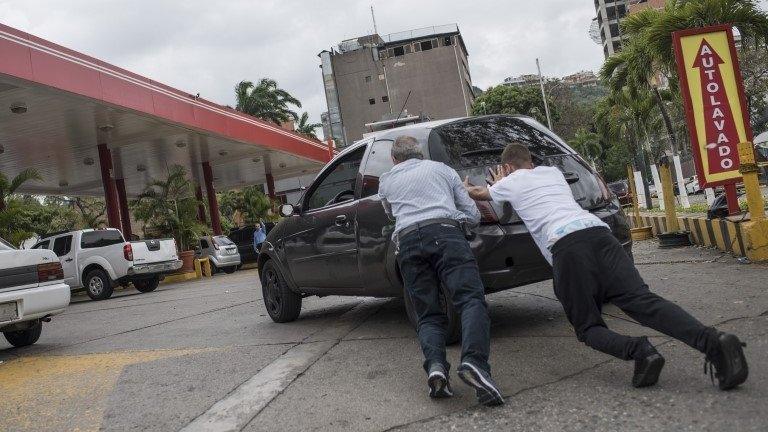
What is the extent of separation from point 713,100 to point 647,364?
22.3 feet

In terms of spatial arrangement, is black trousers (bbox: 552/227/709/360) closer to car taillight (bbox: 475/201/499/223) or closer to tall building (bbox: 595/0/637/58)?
car taillight (bbox: 475/201/499/223)

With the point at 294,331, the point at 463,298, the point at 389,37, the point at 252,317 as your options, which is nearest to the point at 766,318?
the point at 463,298

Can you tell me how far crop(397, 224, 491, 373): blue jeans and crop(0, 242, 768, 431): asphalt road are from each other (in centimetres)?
31

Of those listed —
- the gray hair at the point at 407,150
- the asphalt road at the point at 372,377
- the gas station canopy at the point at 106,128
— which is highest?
the gas station canopy at the point at 106,128

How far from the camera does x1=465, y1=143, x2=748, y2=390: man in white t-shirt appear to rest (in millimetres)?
3246

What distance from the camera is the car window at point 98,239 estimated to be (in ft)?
53.8

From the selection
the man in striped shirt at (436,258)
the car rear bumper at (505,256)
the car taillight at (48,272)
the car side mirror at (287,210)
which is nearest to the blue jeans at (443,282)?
the man in striped shirt at (436,258)

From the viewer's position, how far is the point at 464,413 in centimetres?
346

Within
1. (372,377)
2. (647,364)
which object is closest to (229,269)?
(372,377)

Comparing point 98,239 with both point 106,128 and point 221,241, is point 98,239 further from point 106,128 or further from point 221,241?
point 221,241

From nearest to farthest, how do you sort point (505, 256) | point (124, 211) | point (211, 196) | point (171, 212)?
point (505, 256), point (171, 212), point (124, 211), point (211, 196)

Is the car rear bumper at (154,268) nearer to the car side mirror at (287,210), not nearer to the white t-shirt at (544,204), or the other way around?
the car side mirror at (287,210)

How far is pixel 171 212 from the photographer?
901 inches

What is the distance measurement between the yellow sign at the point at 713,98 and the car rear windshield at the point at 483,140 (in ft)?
15.0
